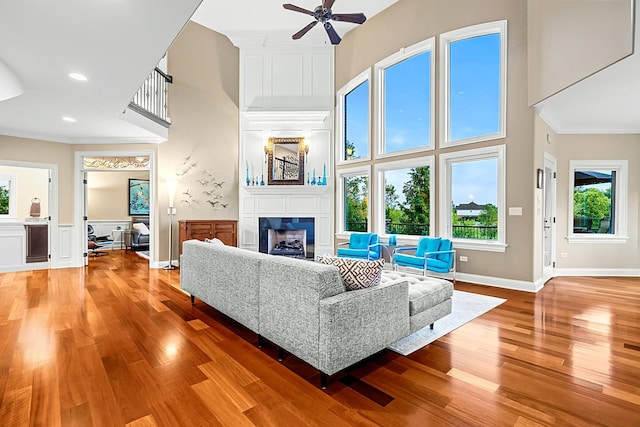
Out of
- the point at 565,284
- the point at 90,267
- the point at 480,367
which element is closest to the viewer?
the point at 480,367

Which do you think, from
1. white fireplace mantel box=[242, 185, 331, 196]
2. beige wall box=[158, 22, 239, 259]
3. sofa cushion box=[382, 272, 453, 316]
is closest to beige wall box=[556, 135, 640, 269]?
sofa cushion box=[382, 272, 453, 316]

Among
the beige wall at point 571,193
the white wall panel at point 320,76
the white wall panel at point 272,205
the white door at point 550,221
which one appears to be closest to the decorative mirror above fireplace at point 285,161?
the white wall panel at point 272,205

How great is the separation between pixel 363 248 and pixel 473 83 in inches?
136

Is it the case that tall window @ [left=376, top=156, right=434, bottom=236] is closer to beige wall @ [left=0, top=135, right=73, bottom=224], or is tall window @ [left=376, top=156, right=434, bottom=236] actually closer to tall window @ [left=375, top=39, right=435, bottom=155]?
tall window @ [left=375, top=39, right=435, bottom=155]

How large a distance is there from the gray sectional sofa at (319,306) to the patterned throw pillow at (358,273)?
0.06m

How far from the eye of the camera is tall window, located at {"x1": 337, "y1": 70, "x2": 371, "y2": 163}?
6754 mm

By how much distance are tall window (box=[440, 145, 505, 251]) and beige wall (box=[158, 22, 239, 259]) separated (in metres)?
4.63

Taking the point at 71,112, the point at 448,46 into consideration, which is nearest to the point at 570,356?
the point at 448,46

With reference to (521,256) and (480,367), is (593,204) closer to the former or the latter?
(521,256)

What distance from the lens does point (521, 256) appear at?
4543 millimetres

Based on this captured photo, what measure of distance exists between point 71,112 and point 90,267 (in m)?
3.27

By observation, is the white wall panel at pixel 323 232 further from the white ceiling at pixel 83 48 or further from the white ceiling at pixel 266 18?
the white ceiling at pixel 83 48

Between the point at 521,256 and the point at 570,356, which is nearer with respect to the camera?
the point at 570,356

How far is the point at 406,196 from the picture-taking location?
605 centimetres
